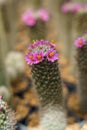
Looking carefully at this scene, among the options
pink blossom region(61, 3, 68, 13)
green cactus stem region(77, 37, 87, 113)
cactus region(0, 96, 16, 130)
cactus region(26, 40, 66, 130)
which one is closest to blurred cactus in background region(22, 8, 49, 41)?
pink blossom region(61, 3, 68, 13)

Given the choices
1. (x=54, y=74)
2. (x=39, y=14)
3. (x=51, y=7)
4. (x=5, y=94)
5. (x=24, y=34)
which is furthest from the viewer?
(x=24, y=34)

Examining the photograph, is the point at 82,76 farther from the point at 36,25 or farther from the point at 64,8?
the point at 64,8

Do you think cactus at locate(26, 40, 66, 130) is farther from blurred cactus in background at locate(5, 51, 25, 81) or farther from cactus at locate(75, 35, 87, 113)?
blurred cactus in background at locate(5, 51, 25, 81)

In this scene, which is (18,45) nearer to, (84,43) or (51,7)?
(51,7)

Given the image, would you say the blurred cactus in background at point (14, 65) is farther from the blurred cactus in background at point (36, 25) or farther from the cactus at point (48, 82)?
the cactus at point (48, 82)

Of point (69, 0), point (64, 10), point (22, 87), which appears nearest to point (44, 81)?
point (22, 87)

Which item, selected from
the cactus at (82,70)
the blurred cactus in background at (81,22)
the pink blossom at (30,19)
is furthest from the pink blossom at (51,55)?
the pink blossom at (30,19)
